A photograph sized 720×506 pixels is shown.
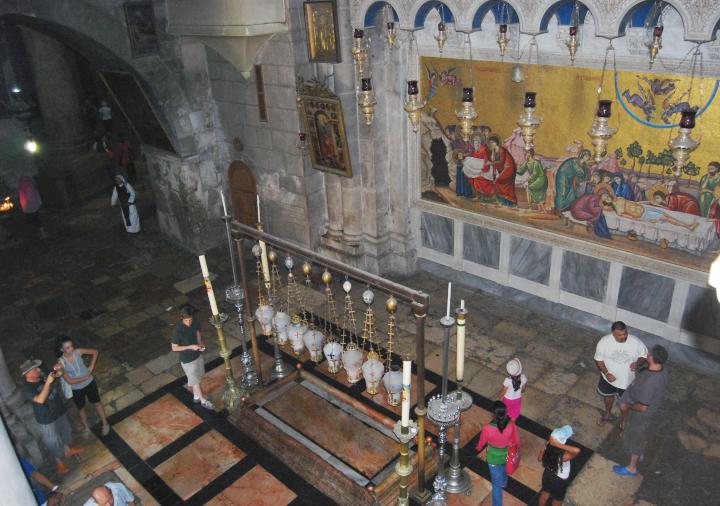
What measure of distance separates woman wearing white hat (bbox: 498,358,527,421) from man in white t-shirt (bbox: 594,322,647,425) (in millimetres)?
890

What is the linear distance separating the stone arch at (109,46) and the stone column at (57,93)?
3.86m

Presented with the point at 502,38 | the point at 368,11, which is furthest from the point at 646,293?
the point at 368,11

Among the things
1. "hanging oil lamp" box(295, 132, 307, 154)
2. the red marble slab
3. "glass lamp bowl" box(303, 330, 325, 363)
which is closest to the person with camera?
the red marble slab

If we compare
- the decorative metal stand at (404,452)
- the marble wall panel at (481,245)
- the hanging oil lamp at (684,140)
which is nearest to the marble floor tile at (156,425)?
Result: the decorative metal stand at (404,452)

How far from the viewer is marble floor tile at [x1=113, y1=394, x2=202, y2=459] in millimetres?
6672

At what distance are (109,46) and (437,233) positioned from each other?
226 inches

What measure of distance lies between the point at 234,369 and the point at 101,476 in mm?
2060

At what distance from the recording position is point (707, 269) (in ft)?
22.7

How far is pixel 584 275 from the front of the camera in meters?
8.18

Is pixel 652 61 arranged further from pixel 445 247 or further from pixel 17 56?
pixel 17 56

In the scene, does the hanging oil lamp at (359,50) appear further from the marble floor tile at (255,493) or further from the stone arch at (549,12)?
the marble floor tile at (255,493)

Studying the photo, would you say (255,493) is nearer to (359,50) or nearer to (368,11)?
(359,50)

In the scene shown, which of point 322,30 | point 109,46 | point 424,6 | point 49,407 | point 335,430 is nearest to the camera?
point 49,407

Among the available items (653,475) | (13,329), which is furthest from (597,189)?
(13,329)
